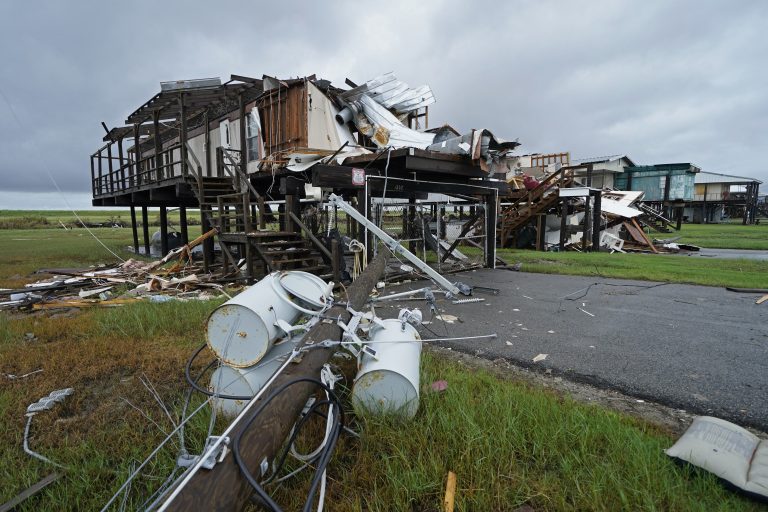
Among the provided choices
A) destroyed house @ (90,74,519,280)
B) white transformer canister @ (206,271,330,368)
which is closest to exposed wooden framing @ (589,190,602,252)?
destroyed house @ (90,74,519,280)

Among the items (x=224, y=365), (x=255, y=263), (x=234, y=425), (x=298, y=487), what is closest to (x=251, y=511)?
(x=298, y=487)

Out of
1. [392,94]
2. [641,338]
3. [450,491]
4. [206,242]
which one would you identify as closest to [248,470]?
[450,491]

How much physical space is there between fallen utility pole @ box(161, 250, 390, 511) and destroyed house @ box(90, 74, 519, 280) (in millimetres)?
5536

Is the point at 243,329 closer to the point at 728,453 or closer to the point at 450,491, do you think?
the point at 450,491

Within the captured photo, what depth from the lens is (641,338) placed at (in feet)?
15.9

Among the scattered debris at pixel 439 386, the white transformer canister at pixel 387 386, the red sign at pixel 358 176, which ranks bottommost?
the scattered debris at pixel 439 386

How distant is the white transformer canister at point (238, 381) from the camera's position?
9.70 feet

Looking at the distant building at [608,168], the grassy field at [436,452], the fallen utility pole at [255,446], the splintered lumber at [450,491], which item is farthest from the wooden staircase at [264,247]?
the distant building at [608,168]

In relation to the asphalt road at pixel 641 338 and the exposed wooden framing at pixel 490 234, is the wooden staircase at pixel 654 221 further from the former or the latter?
the asphalt road at pixel 641 338

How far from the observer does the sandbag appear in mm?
2041

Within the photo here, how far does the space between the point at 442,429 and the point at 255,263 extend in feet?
25.3

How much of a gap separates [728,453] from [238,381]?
3.14 m

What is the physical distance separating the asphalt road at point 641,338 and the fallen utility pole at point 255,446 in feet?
7.85

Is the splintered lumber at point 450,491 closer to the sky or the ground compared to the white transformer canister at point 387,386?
closer to the ground
